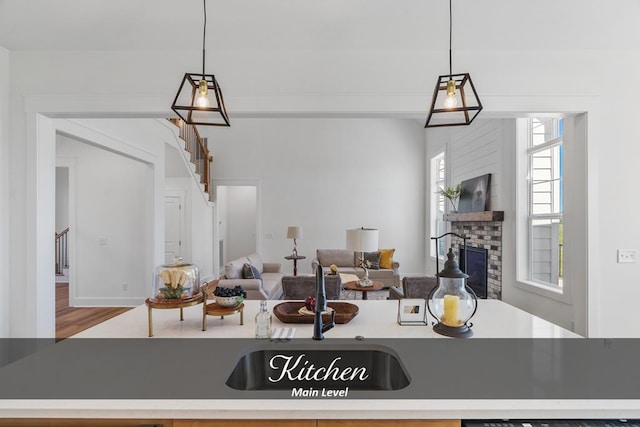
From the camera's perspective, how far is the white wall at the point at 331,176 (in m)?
7.35

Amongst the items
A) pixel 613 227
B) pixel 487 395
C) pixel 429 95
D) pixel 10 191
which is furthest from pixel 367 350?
pixel 10 191

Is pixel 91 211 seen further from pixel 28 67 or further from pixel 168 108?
pixel 168 108

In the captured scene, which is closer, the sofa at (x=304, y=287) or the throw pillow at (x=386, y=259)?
the sofa at (x=304, y=287)

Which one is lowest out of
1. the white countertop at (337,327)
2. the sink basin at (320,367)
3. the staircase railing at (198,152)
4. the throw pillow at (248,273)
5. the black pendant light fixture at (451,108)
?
the throw pillow at (248,273)

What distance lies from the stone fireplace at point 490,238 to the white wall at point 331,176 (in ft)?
8.61

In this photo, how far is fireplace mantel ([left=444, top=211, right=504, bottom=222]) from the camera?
13.0 ft

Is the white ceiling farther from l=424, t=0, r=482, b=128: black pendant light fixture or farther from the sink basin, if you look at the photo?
the sink basin

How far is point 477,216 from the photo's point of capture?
Result: 432 cm

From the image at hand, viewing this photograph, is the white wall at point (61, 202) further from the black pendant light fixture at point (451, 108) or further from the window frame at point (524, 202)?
the window frame at point (524, 202)

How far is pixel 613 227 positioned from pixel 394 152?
5.09m

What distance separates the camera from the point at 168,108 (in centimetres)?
261

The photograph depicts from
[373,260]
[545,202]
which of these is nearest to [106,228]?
[373,260]

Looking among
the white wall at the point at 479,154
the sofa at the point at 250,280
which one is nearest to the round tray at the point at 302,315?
the sofa at the point at 250,280

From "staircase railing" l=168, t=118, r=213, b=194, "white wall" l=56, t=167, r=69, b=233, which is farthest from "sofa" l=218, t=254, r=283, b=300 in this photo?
"white wall" l=56, t=167, r=69, b=233
